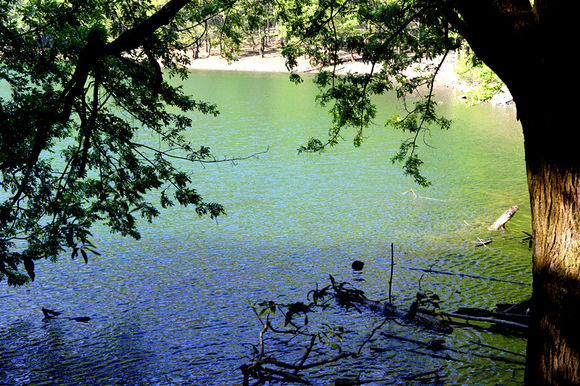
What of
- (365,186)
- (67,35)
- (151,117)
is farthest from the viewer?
(365,186)

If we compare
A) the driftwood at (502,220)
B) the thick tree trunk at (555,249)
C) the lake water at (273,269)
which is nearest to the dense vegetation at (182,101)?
the thick tree trunk at (555,249)

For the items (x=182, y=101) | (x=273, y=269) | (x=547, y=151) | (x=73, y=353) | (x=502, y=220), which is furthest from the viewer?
(x=502, y=220)

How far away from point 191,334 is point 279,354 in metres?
1.73

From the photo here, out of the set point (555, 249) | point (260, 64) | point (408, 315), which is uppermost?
point (260, 64)

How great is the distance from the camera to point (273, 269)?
11930 millimetres

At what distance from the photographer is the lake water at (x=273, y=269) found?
7824 mm

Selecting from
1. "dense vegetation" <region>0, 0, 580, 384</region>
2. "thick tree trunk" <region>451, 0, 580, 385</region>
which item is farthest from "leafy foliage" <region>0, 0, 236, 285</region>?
"thick tree trunk" <region>451, 0, 580, 385</region>

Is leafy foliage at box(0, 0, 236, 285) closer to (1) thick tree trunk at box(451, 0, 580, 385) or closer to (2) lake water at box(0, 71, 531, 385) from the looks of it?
(2) lake water at box(0, 71, 531, 385)

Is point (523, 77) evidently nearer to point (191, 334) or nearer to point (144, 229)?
point (191, 334)

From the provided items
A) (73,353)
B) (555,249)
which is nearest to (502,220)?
(73,353)

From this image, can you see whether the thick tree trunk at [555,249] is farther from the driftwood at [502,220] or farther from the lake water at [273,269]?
the driftwood at [502,220]

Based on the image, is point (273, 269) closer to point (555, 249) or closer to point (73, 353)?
point (73, 353)


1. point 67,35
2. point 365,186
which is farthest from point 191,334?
point 365,186

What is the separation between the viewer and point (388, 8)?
961 centimetres
